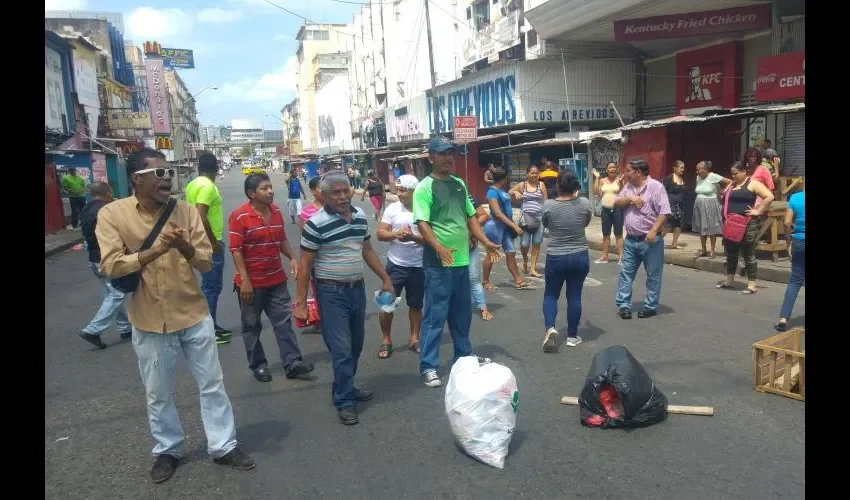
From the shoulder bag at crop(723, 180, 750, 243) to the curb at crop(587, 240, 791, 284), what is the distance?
1.33 metres

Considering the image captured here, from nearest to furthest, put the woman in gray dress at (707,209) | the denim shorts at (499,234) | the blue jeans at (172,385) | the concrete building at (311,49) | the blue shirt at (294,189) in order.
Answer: the blue jeans at (172,385) < the denim shorts at (499,234) < the woman in gray dress at (707,209) < the blue shirt at (294,189) < the concrete building at (311,49)

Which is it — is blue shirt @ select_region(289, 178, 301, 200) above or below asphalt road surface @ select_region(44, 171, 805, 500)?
above

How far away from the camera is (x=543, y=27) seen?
58.3 ft

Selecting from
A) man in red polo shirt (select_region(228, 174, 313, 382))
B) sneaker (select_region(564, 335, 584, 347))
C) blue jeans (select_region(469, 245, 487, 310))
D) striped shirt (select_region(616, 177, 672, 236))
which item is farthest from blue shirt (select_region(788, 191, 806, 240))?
man in red polo shirt (select_region(228, 174, 313, 382))

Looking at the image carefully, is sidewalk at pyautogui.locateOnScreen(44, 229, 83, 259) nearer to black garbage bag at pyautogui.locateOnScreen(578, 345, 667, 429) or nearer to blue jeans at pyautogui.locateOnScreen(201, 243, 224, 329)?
blue jeans at pyautogui.locateOnScreen(201, 243, 224, 329)

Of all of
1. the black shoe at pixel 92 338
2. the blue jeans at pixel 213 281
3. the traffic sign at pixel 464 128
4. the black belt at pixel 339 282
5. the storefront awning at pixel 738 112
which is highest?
the traffic sign at pixel 464 128

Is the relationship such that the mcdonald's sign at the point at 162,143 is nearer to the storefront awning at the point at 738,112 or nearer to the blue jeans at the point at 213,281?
the storefront awning at the point at 738,112

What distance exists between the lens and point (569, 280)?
17.8 feet

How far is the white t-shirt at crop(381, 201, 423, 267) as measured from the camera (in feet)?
17.9

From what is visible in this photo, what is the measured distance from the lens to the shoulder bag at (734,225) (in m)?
7.23

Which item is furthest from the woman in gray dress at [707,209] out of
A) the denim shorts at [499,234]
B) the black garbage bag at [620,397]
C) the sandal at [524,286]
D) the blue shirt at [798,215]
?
the black garbage bag at [620,397]

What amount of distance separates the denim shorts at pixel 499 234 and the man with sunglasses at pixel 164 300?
4.92 m

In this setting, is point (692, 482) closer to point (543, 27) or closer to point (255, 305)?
point (255, 305)

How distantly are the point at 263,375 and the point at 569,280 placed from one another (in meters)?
2.79
